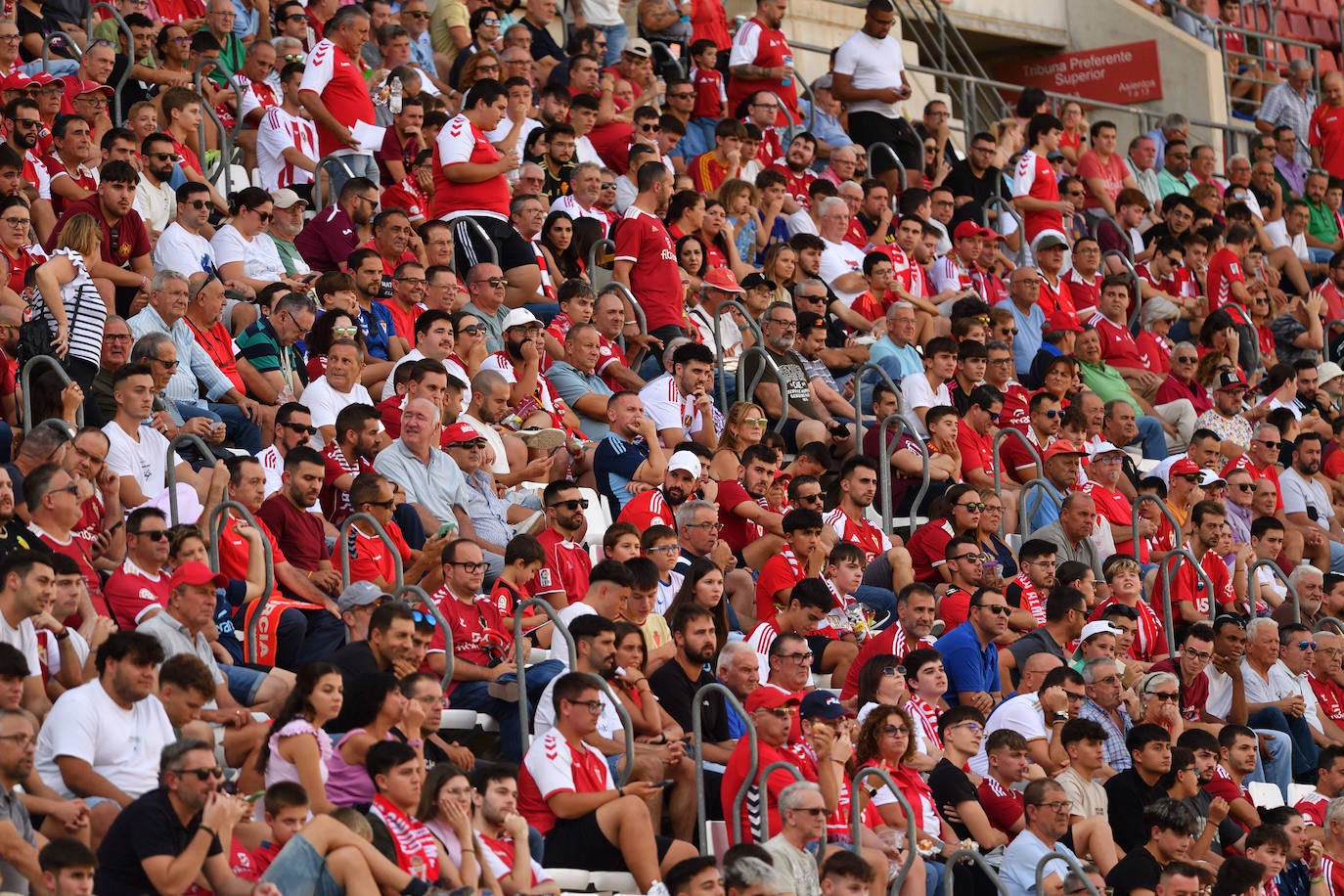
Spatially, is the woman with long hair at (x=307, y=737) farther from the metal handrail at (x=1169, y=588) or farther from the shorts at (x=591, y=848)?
the metal handrail at (x=1169, y=588)

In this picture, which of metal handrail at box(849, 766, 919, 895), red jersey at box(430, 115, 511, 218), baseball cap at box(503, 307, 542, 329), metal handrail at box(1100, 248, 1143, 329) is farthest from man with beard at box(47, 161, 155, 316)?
metal handrail at box(1100, 248, 1143, 329)

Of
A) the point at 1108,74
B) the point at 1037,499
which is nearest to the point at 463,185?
the point at 1037,499

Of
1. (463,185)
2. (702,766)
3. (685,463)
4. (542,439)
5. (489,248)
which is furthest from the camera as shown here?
(463,185)

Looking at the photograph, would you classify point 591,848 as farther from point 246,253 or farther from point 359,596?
point 246,253

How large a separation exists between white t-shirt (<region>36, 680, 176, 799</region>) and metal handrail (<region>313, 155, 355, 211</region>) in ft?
21.6

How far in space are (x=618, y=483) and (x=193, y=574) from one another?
385 cm

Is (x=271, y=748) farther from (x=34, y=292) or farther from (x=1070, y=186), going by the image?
(x=1070, y=186)

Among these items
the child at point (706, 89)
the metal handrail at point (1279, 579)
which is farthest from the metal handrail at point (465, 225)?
the metal handrail at point (1279, 579)

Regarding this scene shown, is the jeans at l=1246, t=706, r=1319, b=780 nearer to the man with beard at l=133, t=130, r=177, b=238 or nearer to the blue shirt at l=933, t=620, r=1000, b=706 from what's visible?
the blue shirt at l=933, t=620, r=1000, b=706

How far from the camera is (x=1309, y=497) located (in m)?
15.9

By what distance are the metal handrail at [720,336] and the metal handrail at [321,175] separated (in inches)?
92.2

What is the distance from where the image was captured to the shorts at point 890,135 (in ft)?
62.8

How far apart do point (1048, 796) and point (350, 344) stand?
4154mm

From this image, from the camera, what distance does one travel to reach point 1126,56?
24.6 m
